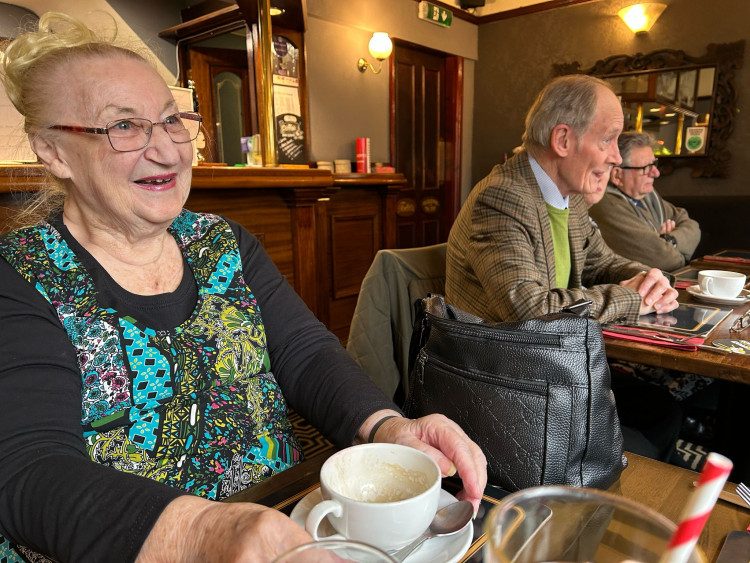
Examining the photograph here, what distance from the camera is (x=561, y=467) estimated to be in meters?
0.83

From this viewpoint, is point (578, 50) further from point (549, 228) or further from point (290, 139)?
point (549, 228)

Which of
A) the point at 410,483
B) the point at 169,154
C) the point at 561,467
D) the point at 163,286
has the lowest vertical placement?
the point at 561,467

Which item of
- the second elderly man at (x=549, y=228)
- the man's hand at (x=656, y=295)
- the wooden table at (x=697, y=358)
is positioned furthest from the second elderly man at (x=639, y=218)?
the wooden table at (x=697, y=358)

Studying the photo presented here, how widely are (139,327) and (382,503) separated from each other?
594 millimetres

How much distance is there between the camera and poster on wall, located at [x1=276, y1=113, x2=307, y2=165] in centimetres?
422

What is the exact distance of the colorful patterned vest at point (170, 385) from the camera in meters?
0.87

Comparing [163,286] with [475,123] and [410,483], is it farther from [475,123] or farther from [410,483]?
[475,123]

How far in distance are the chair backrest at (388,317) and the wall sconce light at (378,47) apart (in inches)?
138

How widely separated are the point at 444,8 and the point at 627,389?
4.92 m

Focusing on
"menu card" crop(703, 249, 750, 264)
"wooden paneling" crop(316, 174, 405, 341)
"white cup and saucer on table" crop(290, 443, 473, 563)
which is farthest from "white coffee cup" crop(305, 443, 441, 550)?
"wooden paneling" crop(316, 174, 405, 341)

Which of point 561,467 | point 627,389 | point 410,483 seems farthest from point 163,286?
point 627,389

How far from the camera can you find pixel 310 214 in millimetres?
3455

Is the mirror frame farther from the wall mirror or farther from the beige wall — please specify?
the wall mirror

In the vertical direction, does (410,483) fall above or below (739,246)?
above
